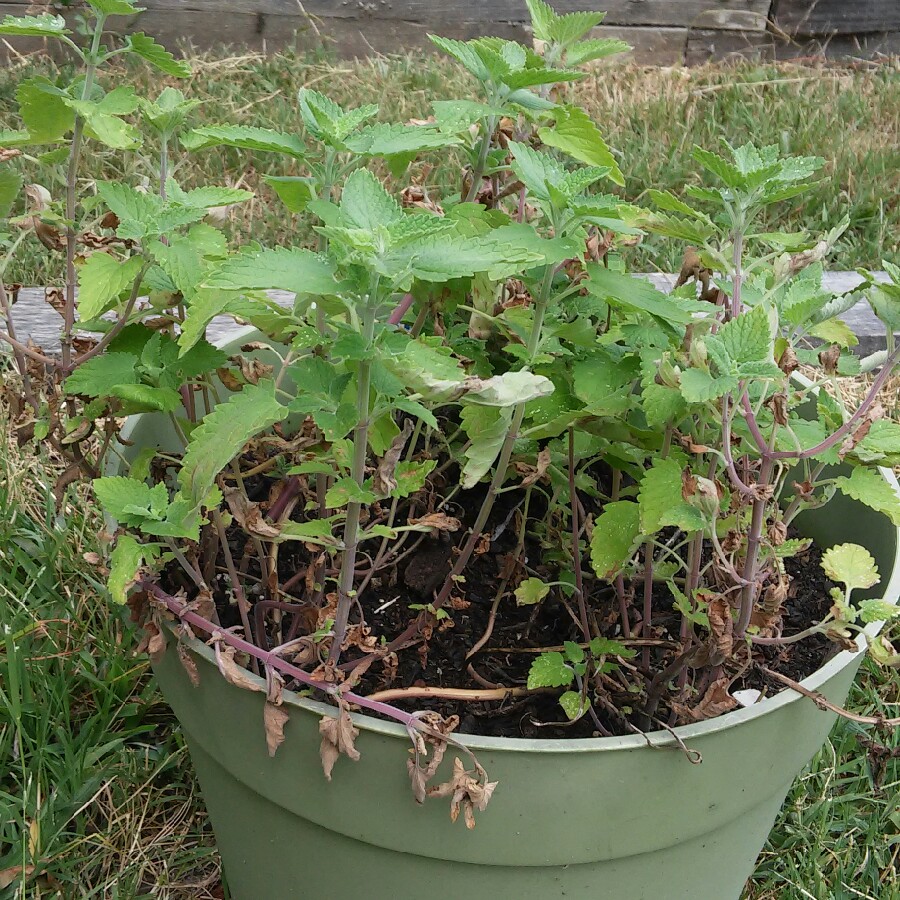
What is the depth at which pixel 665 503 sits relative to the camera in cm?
73

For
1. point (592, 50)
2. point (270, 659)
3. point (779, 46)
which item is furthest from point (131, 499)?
point (779, 46)

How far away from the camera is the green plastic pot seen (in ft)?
2.32

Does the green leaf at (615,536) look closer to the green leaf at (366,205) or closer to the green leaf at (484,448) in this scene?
the green leaf at (484,448)

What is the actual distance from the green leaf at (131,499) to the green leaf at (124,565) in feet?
0.05

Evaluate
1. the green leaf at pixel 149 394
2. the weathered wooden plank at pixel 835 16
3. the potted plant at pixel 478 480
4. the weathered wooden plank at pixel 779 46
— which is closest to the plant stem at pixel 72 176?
the potted plant at pixel 478 480

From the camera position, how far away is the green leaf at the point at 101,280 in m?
0.75

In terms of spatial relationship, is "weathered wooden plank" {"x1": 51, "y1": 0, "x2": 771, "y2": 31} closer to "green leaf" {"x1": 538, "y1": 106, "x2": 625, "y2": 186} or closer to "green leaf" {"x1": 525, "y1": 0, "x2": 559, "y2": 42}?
"green leaf" {"x1": 525, "y1": 0, "x2": 559, "y2": 42}

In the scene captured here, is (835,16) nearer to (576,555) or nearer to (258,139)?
(576,555)

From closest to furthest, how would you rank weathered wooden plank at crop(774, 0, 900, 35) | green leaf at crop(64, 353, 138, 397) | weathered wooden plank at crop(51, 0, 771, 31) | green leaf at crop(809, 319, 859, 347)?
green leaf at crop(64, 353, 138, 397) → green leaf at crop(809, 319, 859, 347) → weathered wooden plank at crop(51, 0, 771, 31) → weathered wooden plank at crop(774, 0, 900, 35)

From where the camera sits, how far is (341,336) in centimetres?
61

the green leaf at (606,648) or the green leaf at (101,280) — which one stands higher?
the green leaf at (101,280)

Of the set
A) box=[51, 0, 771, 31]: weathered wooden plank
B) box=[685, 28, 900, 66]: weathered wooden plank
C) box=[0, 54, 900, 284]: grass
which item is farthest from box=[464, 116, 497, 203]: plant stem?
box=[685, 28, 900, 66]: weathered wooden plank

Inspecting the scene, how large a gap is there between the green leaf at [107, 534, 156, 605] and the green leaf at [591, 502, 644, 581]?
13.5 inches

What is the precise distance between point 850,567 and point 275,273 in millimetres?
489
